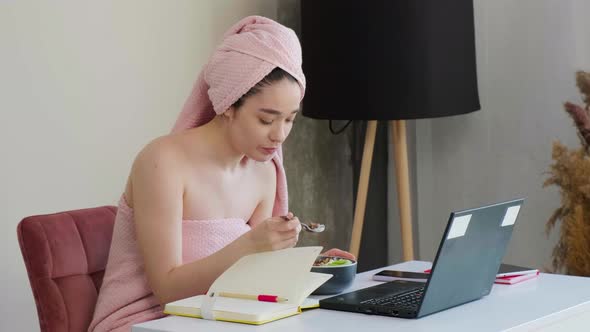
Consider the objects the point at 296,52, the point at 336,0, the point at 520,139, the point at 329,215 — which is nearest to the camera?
the point at 296,52

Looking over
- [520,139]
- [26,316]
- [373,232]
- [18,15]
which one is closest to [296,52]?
[18,15]

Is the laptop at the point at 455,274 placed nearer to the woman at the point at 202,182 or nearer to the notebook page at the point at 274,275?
the notebook page at the point at 274,275

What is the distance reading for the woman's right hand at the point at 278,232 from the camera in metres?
1.73

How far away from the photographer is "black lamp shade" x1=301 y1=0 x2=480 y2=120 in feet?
9.99

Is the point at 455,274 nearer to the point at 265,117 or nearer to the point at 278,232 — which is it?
the point at 278,232

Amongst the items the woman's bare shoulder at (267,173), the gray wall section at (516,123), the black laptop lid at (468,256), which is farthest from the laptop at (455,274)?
the gray wall section at (516,123)

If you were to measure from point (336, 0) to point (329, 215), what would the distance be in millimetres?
959

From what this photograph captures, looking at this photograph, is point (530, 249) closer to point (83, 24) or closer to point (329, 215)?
point (329, 215)

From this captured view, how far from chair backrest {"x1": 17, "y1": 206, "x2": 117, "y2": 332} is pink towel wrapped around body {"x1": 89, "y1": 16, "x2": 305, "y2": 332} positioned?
0.18ft

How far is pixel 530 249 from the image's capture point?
3432 millimetres

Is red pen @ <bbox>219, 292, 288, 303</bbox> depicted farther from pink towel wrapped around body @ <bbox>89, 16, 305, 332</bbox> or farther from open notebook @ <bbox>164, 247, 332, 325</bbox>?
pink towel wrapped around body @ <bbox>89, 16, 305, 332</bbox>

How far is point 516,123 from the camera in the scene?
3.42 metres

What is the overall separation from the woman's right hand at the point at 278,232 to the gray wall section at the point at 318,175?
1749 millimetres

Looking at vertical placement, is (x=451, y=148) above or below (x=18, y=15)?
below
